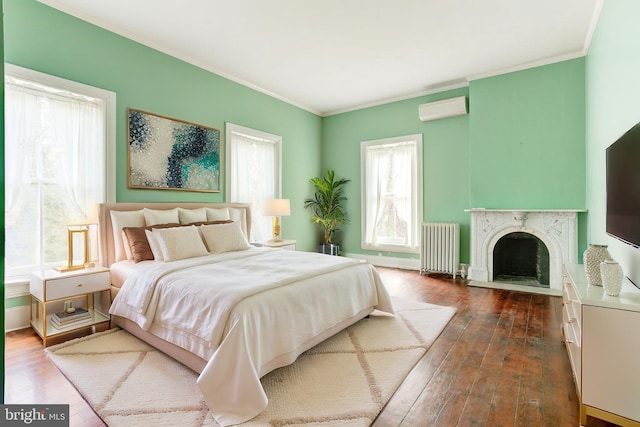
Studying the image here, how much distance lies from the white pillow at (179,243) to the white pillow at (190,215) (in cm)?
45

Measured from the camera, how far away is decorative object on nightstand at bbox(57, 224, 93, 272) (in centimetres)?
284

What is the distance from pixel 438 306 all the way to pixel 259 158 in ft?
11.4

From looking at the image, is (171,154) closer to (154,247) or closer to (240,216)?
(240,216)

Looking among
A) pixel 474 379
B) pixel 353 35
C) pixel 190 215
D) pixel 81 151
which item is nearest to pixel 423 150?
pixel 353 35

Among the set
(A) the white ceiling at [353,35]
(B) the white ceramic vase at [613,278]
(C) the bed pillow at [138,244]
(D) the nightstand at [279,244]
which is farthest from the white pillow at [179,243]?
(B) the white ceramic vase at [613,278]

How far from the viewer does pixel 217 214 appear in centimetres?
407

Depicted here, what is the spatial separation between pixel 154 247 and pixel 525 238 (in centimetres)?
483

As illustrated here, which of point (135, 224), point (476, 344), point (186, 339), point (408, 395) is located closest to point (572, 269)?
point (476, 344)

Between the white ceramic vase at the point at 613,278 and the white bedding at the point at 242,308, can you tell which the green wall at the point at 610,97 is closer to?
the white ceramic vase at the point at 613,278

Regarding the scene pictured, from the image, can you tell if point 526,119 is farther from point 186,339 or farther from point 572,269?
point 186,339

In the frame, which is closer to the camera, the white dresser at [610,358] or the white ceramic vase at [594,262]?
the white dresser at [610,358]

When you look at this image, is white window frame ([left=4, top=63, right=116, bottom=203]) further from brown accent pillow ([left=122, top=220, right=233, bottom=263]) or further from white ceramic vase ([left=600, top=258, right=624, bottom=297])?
white ceramic vase ([left=600, top=258, right=624, bottom=297])

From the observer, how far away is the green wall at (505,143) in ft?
13.4

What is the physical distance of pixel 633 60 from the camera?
2.18 metres
